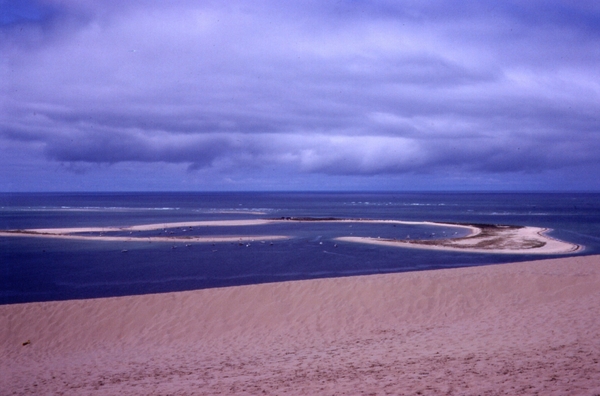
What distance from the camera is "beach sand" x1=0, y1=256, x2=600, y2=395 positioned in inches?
444

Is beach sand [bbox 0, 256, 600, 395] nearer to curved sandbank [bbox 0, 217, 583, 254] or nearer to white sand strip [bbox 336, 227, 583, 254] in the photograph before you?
white sand strip [bbox 336, 227, 583, 254]

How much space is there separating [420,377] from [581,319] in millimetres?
8218

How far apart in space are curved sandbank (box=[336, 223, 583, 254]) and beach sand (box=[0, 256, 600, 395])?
→ 15.5 metres

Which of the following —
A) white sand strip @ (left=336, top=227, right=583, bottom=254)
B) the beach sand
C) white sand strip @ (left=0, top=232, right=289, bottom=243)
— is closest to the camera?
the beach sand

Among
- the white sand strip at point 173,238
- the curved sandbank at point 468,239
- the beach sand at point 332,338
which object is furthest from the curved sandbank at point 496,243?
the beach sand at point 332,338

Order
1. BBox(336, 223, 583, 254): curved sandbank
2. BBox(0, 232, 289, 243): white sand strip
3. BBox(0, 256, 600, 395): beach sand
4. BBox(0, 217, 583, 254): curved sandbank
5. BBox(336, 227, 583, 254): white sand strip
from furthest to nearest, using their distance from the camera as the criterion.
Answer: BBox(0, 232, 289, 243): white sand strip < BBox(0, 217, 583, 254): curved sandbank < BBox(336, 223, 583, 254): curved sandbank < BBox(336, 227, 583, 254): white sand strip < BBox(0, 256, 600, 395): beach sand

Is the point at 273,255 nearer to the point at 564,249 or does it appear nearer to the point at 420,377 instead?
the point at 564,249

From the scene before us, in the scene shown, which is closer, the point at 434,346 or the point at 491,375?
the point at 491,375

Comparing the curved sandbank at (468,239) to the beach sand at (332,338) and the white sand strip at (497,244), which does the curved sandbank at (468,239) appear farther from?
the beach sand at (332,338)

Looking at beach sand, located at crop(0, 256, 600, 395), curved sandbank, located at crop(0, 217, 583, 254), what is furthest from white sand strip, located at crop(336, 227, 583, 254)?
beach sand, located at crop(0, 256, 600, 395)

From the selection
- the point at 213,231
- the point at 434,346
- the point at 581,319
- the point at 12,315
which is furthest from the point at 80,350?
the point at 213,231

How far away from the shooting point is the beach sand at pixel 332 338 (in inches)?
444

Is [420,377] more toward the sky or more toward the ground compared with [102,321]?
more toward the sky

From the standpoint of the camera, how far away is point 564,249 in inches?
1778
